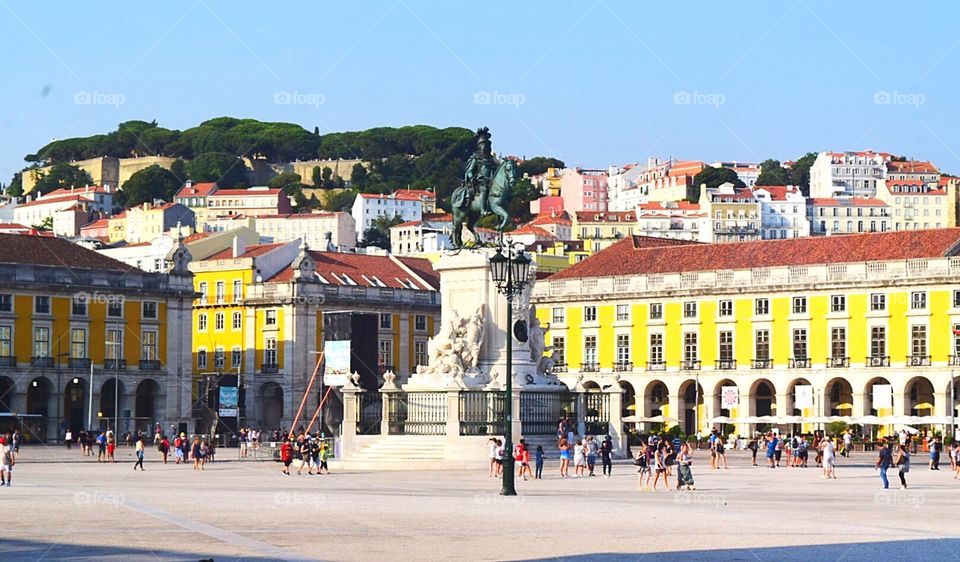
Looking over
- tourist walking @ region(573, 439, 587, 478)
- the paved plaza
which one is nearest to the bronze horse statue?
tourist walking @ region(573, 439, 587, 478)

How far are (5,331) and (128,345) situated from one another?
20.9 feet

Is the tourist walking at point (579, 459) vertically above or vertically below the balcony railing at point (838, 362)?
below

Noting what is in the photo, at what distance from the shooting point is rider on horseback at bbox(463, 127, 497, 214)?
163ft

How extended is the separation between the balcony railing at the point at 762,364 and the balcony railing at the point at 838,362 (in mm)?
3081

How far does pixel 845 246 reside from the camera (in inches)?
3516

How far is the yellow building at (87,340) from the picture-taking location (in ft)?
279

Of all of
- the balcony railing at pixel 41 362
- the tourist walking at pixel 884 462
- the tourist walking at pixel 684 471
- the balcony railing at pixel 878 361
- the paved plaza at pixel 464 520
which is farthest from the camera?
the balcony railing at pixel 878 361

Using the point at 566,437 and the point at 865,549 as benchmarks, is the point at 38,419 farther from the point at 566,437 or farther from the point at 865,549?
the point at 865,549

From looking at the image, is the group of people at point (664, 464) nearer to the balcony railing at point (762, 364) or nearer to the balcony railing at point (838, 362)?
the balcony railing at point (838, 362)

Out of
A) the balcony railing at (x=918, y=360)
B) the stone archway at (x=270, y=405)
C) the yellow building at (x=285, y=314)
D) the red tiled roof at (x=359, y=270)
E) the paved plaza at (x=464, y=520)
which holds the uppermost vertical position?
the red tiled roof at (x=359, y=270)

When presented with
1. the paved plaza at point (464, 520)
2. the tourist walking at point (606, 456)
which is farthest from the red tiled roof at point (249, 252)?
the paved plaza at point (464, 520)

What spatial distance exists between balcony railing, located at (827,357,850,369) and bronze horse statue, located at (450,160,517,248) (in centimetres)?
4047

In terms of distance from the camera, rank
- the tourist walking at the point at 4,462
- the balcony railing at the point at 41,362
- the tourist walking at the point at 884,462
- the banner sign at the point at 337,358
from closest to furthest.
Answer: the tourist walking at the point at 884,462 → the tourist walking at the point at 4,462 → the banner sign at the point at 337,358 → the balcony railing at the point at 41,362

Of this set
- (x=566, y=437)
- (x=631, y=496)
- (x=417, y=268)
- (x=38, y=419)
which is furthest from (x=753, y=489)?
(x=417, y=268)
